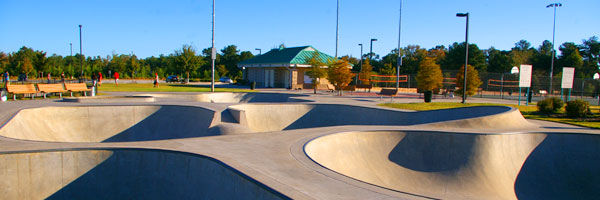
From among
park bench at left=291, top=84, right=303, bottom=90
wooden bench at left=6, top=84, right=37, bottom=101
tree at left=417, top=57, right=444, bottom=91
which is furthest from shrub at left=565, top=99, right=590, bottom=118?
wooden bench at left=6, top=84, right=37, bottom=101

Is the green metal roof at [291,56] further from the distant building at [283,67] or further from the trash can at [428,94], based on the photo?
the trash can at [428,94]

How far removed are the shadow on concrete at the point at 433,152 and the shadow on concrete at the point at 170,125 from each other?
25.2 feet

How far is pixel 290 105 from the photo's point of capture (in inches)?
699

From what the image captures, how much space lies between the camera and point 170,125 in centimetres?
1586

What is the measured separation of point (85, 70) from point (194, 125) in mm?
52872

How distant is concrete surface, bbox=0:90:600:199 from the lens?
6398 mm

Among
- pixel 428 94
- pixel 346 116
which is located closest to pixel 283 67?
pixel 428 94

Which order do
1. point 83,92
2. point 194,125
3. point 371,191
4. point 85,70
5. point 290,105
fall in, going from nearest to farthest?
point 371,191, point 194,125, point 290,105, point 83,92, point 85,70

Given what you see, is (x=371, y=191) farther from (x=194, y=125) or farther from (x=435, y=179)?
(x=194, y=125)

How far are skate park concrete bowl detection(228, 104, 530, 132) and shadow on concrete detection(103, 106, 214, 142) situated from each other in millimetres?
1390

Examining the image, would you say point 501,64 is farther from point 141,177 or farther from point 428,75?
point 141,177

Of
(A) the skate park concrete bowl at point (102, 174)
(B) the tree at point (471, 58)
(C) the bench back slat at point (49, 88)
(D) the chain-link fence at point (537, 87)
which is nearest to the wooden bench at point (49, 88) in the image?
(C) the bench back slat at point (49, 88)

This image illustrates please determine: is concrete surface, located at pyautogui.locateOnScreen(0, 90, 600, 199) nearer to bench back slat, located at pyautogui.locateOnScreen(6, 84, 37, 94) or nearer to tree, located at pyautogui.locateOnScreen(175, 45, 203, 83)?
bench back slat, located at pyautogui.locateOnScreen(6, 84, 37, 94)

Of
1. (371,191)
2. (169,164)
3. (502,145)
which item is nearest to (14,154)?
(169,164)
